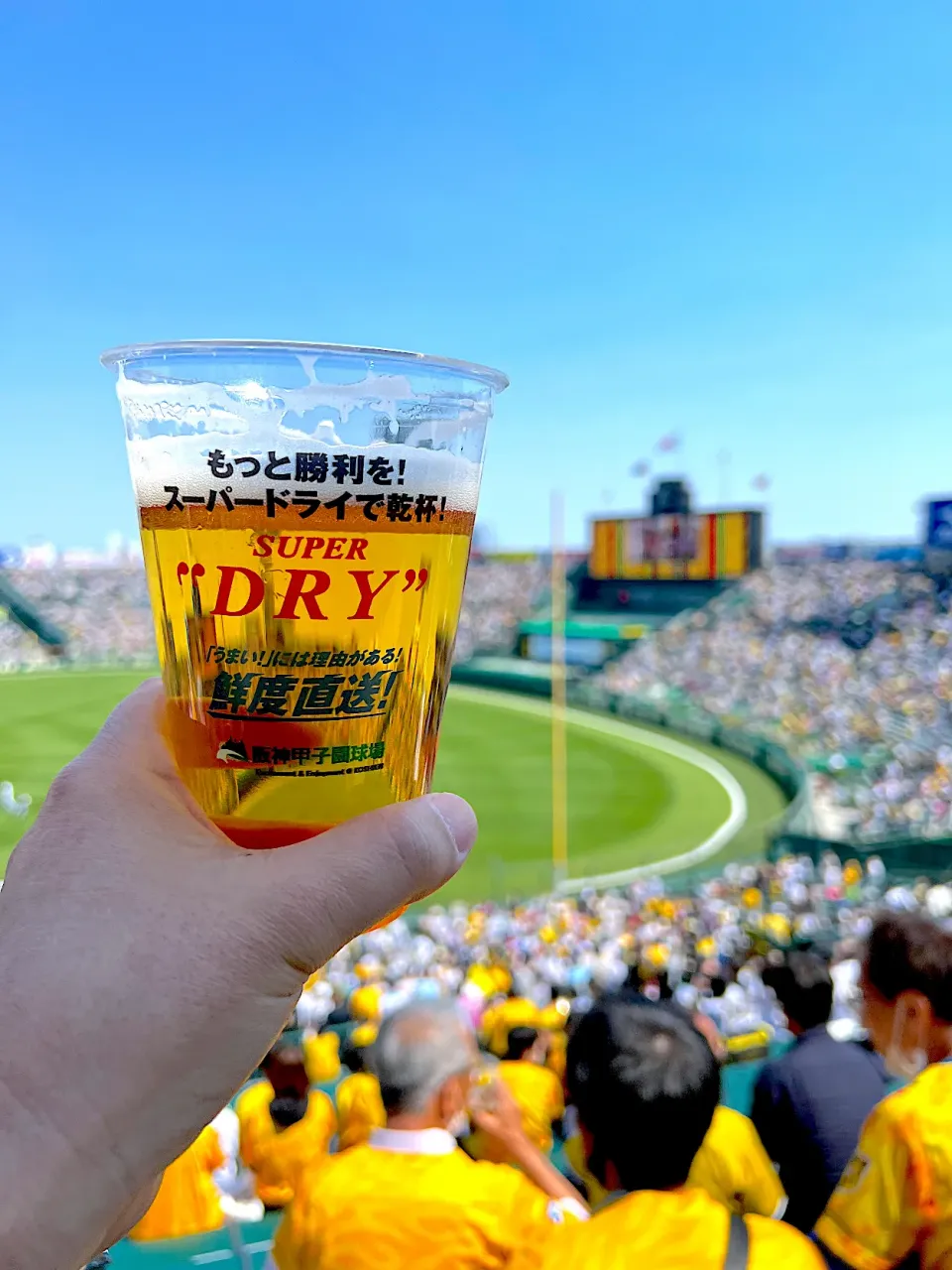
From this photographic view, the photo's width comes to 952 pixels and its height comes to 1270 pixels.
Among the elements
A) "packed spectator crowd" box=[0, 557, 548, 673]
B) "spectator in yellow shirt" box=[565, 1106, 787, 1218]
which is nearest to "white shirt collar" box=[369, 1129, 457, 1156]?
"spectator in yellow shirt" box=[565, 1106, 787, 1218]

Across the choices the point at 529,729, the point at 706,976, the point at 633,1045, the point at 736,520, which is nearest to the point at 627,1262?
the point at 633,1045

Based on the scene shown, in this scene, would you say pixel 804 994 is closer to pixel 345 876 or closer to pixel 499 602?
pixel 345 876

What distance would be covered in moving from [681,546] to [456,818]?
3937cm

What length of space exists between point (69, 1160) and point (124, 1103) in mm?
77

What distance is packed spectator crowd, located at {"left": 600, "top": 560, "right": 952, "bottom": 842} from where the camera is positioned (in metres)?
20.2

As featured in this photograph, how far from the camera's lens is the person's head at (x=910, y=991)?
104 inches

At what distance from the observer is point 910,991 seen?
8.77 ft

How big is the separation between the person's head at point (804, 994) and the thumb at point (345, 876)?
2.16 meters

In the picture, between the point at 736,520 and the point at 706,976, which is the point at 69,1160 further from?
the point at 736,520

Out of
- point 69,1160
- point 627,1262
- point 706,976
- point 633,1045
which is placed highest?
point 69,1160

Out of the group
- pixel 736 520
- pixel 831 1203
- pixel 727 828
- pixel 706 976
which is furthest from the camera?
pixel 736 520

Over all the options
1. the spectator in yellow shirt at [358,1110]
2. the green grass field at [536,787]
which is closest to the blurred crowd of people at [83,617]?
the green grass field at [536,787]

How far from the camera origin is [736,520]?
3844 centimetres

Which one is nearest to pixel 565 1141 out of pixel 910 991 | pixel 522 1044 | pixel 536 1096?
pixel 536 1096
